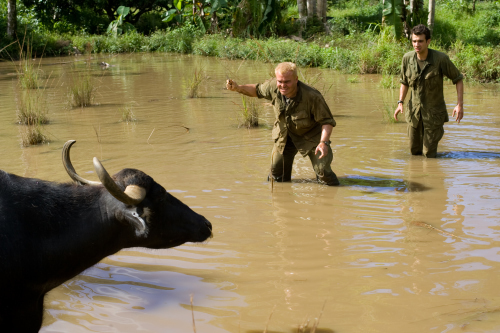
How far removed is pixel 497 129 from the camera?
8922 mm

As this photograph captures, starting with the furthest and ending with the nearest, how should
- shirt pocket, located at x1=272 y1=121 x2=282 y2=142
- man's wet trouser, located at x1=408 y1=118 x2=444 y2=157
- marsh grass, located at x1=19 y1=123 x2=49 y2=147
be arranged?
marsh grass, located at x1=19 y1=123 x2=49 y2=147, man's wet trouser, located at x1=408 y1=118 x2=444 y2=157, shirt pocket, located at x1=272 y1=121 x2=282 y2=142

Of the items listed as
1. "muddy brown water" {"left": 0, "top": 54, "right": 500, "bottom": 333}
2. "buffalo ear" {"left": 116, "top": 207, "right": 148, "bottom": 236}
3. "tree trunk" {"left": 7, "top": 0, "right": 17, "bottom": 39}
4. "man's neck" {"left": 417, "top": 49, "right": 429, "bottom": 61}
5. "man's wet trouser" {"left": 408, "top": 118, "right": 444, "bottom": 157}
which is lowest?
"muddy brown water" {"left": 0, "top": 54, "right": 500, "bottom": 333}

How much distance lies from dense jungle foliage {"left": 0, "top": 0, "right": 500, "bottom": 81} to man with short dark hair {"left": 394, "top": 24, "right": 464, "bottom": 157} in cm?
710

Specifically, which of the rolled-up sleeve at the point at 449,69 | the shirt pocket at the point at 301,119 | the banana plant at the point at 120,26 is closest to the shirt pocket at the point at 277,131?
the shirt pocket at the point at 301,119

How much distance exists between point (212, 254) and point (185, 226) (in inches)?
47.8

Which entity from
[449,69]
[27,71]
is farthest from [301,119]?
[27,71]

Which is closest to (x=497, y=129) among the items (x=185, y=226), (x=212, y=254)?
(x=212, y=254)

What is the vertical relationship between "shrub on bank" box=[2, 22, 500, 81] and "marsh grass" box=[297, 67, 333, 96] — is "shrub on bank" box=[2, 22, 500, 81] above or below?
above

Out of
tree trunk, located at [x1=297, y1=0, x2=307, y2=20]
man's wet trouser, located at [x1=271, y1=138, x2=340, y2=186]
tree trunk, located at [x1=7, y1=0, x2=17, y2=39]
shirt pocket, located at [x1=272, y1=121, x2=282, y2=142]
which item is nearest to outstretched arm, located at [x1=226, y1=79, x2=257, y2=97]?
shirt pocket, located at [x1=272, y1=121, x2=282, y2=142]

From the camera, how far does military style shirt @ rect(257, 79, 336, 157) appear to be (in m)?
5.88

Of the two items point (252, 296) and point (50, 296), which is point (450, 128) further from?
point (50, 296)

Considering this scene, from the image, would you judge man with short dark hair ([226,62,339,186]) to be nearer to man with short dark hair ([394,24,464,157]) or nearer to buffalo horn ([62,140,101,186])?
man with short dark hair ([394,24,464,157])

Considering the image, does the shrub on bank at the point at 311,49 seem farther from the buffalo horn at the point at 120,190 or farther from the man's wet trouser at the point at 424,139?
the buffalo horn at the point at 120,190

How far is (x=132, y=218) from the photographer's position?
3.10 m
